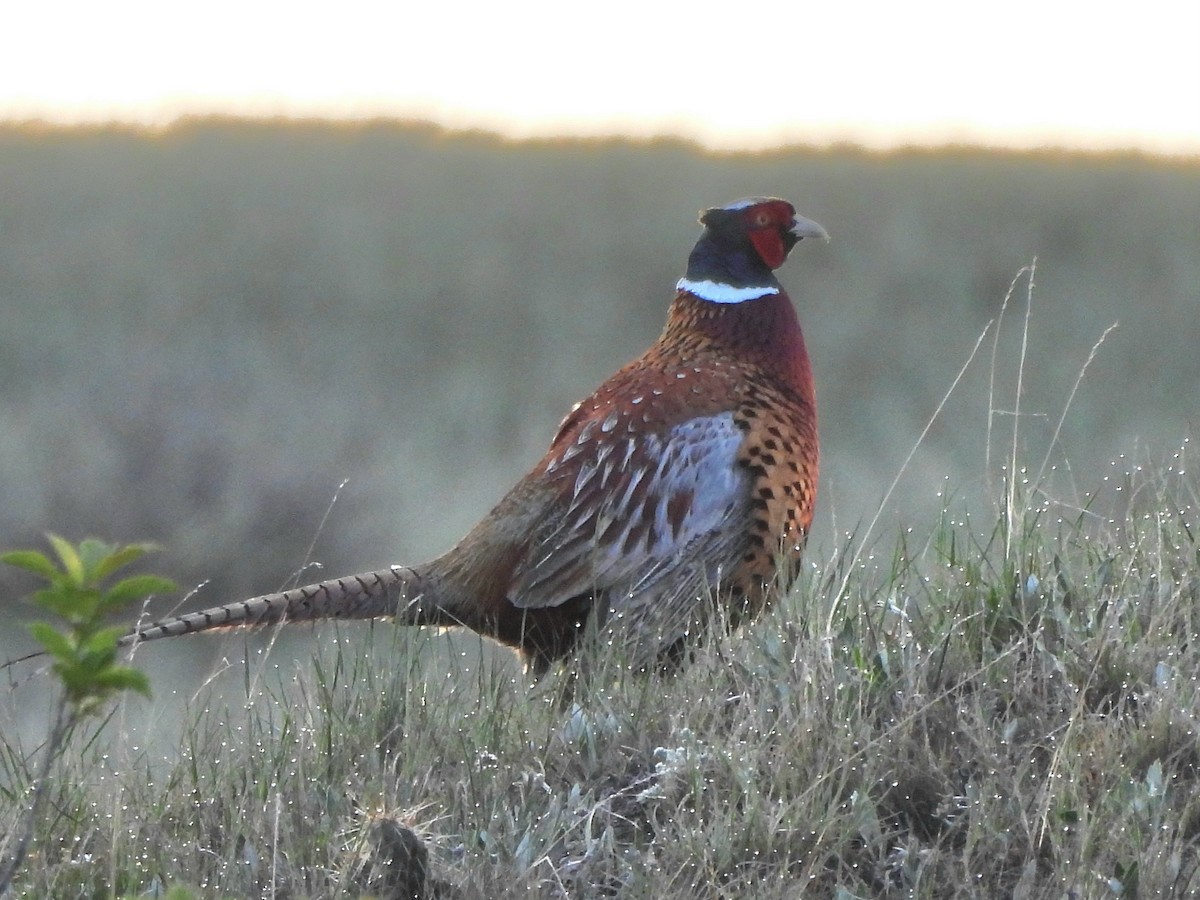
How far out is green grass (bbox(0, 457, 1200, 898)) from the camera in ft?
9.82

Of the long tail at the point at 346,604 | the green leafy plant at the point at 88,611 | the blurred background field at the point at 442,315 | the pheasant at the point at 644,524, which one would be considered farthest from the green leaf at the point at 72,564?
the blurred background field at the point at 442,315

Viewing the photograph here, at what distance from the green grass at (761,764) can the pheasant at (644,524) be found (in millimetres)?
577

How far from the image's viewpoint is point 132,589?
1904 millimetres

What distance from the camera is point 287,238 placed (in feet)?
45.8

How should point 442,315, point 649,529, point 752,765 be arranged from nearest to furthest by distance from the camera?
point 752,765 < point 649,529 < point 442,315

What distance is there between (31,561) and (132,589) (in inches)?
4.6

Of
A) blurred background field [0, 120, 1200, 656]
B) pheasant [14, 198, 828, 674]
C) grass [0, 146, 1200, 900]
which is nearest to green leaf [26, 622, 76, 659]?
grass [0, 146, 1200, 900]

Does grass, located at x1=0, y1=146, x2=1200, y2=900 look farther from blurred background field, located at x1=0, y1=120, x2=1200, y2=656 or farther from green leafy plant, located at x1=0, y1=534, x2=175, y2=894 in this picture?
blurred background field, located at x1=0, y1=120, x2=1200, y2=656

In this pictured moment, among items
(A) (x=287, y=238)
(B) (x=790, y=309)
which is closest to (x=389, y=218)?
(A) (x=287, y=238)

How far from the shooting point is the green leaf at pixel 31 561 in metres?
1.82

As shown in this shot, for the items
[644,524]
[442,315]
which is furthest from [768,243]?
[442,315]

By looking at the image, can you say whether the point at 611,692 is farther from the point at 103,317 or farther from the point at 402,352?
the point at 103,317

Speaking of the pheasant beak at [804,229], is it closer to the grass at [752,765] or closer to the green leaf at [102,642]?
the grass at [752,765]

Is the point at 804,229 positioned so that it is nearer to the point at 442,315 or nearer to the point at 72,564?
the point at 72,564
